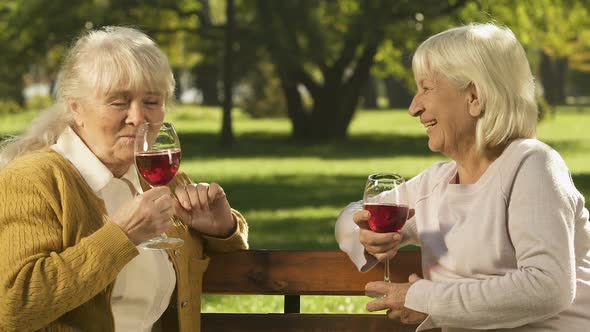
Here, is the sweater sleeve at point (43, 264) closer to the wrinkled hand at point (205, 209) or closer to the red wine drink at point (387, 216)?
the wrinkled hand at point (205, 209)

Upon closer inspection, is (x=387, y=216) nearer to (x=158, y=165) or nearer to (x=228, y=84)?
(x=158, y=165)

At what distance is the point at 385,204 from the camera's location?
387 cm

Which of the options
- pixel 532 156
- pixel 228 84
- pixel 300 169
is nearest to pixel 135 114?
pixel 532 156

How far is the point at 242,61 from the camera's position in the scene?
105 ft

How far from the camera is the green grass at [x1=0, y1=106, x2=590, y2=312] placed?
13.3 m

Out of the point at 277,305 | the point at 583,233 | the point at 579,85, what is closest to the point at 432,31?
the point at 277,305

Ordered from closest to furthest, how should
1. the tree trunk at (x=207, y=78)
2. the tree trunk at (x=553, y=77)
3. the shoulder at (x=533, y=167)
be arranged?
the shoulder at (x=533, y=167) → the tree trunk at (x=207, y=78) → the tree trunk at (x=553, y=77)

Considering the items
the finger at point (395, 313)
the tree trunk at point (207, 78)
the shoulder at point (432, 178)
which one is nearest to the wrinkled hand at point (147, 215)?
the finger at point (395, 313)

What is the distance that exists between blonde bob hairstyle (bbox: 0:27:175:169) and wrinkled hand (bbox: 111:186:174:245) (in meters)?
0.52

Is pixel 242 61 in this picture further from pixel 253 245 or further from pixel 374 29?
pixel 253 245

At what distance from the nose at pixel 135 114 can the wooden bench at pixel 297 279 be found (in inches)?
32.0

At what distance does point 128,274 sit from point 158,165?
1.34 ft

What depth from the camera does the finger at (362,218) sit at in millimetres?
3930

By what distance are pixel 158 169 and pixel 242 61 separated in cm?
2822
